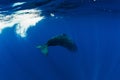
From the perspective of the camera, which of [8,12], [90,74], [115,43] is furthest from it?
[8,12]

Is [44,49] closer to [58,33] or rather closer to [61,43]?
[61,43]

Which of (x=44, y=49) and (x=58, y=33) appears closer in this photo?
(x=44, y=49)

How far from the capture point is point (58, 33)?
2920 mm

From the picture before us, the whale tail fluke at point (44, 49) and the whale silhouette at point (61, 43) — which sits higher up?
the whale silhouette at point (61, 43)

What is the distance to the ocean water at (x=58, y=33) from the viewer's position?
2711 millimetres

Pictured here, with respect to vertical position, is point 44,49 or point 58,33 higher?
point 58,33

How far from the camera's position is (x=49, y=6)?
2.98m

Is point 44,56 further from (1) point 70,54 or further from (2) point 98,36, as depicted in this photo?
(2) point 98,36

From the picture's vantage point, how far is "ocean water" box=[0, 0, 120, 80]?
2.71 metres

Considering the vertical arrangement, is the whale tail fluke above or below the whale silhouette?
below

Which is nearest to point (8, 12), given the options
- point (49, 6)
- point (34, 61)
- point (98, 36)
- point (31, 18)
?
point (31, 18)

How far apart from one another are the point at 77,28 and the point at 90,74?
0.64 metres

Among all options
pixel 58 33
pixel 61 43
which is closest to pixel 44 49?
pixel 61 43

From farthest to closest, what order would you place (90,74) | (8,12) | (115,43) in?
1. (8,12)
2. (115,43)
3. (90,74)
